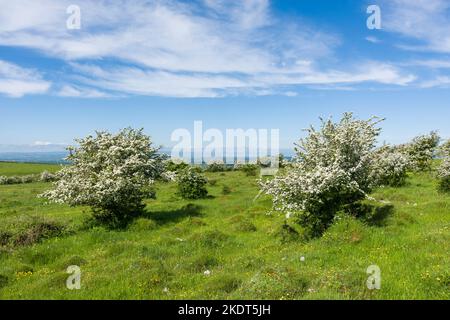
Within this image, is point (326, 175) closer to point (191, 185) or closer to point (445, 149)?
point (445, 149)

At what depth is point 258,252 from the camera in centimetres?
1762

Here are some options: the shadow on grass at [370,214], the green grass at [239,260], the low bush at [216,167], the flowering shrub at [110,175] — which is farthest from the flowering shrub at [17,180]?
the shadow on grass at [370,214]

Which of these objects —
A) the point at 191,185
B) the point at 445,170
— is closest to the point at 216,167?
the point at 191,185

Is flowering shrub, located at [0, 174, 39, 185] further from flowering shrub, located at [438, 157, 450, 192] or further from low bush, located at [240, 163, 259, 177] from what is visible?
flowering shrub, located at [438, 157, 450, 192]

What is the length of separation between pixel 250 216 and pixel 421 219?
10.3 metres

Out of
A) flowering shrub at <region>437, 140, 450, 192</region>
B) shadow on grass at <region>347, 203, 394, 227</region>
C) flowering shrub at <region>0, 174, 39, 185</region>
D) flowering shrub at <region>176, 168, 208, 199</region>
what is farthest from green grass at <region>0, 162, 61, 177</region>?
shadow on grass at <region>347, 203, 394, 227</region>

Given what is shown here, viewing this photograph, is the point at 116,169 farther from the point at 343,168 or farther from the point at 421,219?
the point at 421,219

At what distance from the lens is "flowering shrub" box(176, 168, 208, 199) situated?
132 ft

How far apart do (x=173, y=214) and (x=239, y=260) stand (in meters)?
Answer: 13.7

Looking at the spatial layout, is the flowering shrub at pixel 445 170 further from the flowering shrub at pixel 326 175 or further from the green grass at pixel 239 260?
the flowering shrub at pixel 326 175

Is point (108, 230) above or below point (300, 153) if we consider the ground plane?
below

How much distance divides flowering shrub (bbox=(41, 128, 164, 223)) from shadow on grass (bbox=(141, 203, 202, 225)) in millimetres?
1313

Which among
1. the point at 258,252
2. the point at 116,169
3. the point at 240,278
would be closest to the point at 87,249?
the point at 116,169
